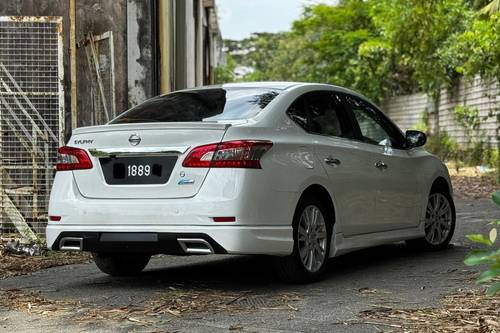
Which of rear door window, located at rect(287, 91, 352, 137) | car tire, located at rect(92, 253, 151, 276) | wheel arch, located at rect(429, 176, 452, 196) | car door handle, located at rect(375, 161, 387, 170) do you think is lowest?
car tire, located at rect(92, 253, 151, 276)

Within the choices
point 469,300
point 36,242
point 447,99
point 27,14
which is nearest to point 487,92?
point 447,99

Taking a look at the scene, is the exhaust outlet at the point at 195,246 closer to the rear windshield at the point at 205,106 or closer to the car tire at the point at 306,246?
the car tire at the point at 306,246

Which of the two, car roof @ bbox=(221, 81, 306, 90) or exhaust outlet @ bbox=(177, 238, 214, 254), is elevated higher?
car roof @ bbox=(221, 81, 306, 90)

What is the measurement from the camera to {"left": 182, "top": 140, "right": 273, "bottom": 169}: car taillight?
605 cm

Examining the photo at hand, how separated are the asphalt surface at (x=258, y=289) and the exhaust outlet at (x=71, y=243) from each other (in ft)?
1.11

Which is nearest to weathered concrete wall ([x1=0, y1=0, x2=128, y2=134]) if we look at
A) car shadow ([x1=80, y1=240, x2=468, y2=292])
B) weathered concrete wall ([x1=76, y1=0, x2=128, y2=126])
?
weathered concrete wall ([x1=76, y1=0, x2=128, y2=126])

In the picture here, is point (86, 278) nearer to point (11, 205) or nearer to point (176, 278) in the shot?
point (176, 278)

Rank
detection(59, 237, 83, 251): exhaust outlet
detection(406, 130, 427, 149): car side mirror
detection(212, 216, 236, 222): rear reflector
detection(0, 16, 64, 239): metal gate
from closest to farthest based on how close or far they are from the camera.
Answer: detection(212, 216, 236, 222): rear reflector
detection(59, 237, 83, 251): exhaust outlet
detection(406, 130, 427, 149): car side mirror
detection(0, 16, 64, 239): metal gate

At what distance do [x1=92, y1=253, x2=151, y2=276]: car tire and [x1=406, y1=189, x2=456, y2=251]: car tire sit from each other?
278cm

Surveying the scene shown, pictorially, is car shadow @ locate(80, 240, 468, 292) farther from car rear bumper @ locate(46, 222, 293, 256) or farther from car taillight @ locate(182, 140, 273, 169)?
car taillight @ locate(182, 140, 273, 169)

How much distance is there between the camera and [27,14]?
10789mm

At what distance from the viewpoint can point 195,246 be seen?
20.0 feet

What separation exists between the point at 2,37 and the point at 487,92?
14.4 metres

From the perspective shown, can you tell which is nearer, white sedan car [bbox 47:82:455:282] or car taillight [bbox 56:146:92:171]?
white sedan car [bbox 47:82:455:282]
